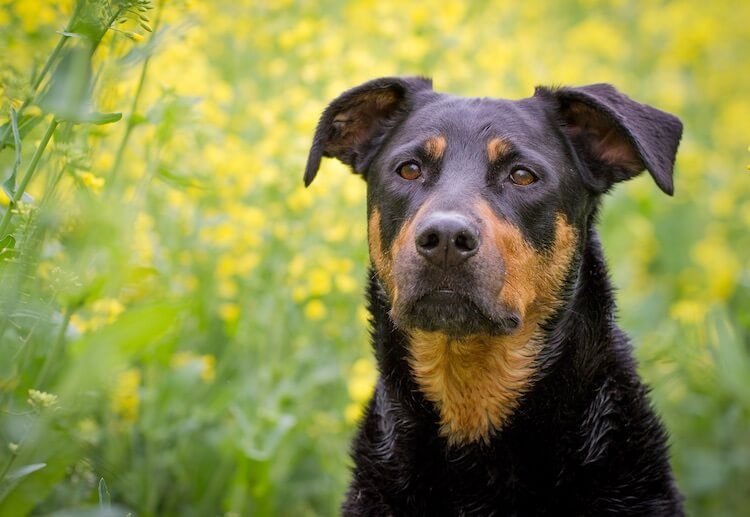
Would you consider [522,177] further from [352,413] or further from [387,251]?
[352,413]

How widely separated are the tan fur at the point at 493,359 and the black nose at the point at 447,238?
260 millimetres

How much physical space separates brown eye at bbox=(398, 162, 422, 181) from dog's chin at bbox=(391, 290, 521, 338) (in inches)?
21.6

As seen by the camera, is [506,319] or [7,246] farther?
[506,319]

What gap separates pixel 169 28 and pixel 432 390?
5.19 feet

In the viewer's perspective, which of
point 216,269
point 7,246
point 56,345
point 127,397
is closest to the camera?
point 7,246

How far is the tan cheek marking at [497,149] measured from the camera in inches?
135

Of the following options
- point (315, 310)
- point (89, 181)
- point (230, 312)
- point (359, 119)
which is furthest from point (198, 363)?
point (89, 181)

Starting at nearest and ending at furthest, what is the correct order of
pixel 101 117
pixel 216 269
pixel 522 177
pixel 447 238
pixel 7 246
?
pixel 7 246 → pixel 101 117 → pixel 447 238 → pixel 522 177 → pixel 216 269

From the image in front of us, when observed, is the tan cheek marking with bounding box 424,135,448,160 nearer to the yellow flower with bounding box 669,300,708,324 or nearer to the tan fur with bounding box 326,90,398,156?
the tan fur with bounding box 326,90,398,156

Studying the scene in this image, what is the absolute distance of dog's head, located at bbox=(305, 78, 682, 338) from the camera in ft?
10.3

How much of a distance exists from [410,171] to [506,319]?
69 cm

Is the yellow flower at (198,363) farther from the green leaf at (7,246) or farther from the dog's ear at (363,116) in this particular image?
the green leaf at (7,246)

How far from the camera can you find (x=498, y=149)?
11.3ft

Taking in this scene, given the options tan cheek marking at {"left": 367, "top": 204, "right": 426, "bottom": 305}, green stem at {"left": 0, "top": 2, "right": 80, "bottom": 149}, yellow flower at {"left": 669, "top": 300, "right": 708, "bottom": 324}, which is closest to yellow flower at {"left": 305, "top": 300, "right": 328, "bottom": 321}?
tan cheek marking at {"left": 367, "top": 204, "right": 426, "bottom": 305}
